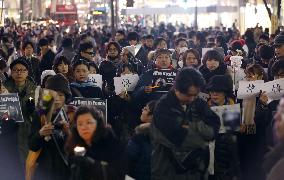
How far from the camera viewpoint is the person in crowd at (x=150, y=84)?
10.8 m

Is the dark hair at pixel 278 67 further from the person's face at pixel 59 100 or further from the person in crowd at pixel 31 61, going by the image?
the person in crowd at pixel 31 61

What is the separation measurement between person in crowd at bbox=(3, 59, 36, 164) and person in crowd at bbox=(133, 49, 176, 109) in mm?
1526

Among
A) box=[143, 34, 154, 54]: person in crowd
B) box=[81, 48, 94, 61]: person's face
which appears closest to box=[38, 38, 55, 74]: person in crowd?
box=[81, 48, 94, 61]: person's face

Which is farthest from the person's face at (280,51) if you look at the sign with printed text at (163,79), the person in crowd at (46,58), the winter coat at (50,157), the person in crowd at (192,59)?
the winter coat at (50,157)

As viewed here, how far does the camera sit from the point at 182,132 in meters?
6.75

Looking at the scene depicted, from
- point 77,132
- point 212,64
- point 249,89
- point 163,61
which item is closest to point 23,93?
point 163,61

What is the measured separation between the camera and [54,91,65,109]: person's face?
7934 mm

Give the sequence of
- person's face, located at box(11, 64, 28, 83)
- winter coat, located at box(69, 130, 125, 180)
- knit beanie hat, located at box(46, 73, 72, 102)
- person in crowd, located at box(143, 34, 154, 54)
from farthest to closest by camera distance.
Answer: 1. person in crowd, located at box(143, 34, 154, 54)
2. person's face, located at box(11, 64, 28, 83)
3. knit beanie hat, located at box(46, 73, 72, 102)
4. winter coat, located at box(69, 130, 125, 180)

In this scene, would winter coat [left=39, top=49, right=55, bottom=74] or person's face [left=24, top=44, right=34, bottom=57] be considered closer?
winter coat [left=39, top=49, right=55, bottom=74]

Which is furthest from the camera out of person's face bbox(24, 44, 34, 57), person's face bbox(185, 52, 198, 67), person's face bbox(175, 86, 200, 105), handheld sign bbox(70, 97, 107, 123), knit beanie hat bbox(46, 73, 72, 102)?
person's face bbox(24, 44, 34, 57)

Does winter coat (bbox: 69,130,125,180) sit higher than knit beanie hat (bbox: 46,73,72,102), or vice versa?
knit beanie hat (bbox: 46,73,72,102)

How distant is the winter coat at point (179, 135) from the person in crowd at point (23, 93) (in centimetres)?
306

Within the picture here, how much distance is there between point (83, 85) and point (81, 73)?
288 mm

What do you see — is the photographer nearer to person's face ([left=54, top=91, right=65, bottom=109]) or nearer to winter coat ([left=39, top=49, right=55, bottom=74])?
person's face ([left=54, top=91, right=65, bottom=109])
